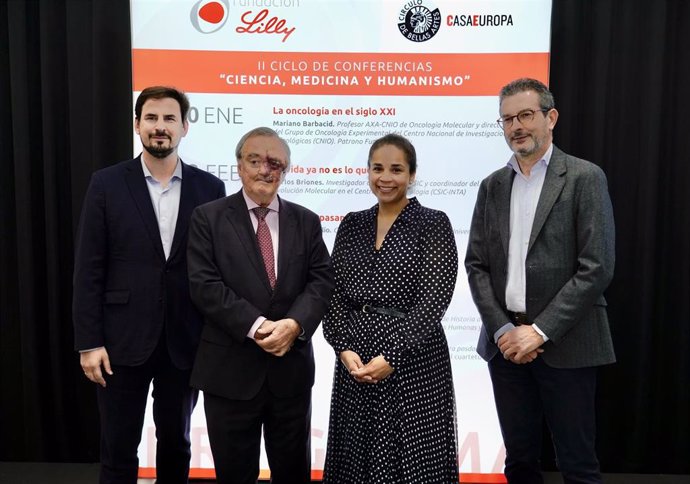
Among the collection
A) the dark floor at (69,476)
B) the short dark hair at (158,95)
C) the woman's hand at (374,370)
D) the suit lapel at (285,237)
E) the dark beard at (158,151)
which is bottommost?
the dark floor at (69,476)

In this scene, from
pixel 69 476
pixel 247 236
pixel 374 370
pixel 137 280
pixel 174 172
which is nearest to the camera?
pixel 374 370

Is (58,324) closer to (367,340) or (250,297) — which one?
(250,297)

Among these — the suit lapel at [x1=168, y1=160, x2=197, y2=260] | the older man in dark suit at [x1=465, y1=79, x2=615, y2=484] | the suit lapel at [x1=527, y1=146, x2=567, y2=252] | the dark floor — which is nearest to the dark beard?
the suit lapel at [x1=168, y1=160, x2=197, y2=260]

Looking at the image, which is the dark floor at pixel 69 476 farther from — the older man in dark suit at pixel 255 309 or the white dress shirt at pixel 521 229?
the white dress shirt at pixel 521 229

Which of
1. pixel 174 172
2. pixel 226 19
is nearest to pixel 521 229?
pixel 174 172

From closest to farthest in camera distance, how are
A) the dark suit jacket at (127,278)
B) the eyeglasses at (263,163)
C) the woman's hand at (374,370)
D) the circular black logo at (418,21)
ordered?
1. the woman's hand at (374,370)
2. the eyeglasses at (263,163)
3. the dark suit jacket at (127,278)
4. the circular black logo at (418,21)

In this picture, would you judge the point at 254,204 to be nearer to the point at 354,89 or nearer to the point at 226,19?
the point at 354,89

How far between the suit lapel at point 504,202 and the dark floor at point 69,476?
5.57ft

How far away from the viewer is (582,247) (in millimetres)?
2164

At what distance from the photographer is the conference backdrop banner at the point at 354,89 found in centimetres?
307

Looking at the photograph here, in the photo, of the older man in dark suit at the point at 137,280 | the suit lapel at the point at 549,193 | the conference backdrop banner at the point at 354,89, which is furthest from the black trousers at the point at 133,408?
the suit lapel at the point at 549,193

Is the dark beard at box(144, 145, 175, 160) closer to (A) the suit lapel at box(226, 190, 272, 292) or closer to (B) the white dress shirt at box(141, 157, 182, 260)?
(B) the white dress shirt at box(141, 157, 182, 260)

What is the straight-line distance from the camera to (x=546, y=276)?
7.16 ft

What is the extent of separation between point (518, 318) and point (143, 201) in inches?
59.8
